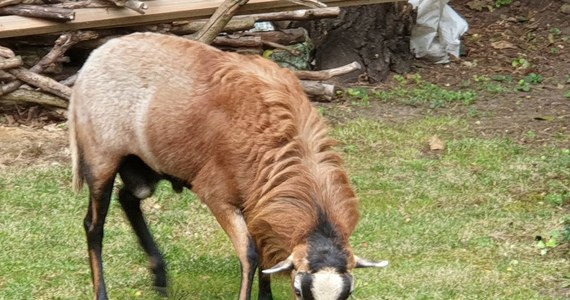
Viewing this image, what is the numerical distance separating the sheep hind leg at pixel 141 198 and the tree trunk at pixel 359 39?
16.4ft

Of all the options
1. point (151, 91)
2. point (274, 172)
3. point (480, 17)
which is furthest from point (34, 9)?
point (480, 17)

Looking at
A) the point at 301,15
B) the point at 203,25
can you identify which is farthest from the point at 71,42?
the point at 301,15

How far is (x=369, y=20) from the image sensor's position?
11.2 metres

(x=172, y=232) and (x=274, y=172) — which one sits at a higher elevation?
(x=274, y=172)

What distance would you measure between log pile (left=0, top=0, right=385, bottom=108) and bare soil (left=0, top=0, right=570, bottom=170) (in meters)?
0.32

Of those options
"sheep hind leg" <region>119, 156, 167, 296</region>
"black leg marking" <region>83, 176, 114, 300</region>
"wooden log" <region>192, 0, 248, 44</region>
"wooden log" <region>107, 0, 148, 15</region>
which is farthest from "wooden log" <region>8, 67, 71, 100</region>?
"black leg marking" <region>83, 176, 114, 300</region>

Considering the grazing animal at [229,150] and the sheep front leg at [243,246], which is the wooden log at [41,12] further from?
the sheep front leg at [243,246]

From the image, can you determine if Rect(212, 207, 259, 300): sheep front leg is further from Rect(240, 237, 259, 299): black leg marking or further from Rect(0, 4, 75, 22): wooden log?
Rect(0, 4, 75, 22): wooden log

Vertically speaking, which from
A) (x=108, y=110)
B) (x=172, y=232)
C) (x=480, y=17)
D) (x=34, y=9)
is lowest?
(x=480, y=17)

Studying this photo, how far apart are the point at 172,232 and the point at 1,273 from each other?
1.30m

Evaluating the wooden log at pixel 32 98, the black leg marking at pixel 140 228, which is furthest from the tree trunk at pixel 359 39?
the black leg marking at pixel 140 228

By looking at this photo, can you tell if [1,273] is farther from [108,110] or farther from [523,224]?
[523,224]

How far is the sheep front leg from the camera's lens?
541cm

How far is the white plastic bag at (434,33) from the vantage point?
38.4 feet
